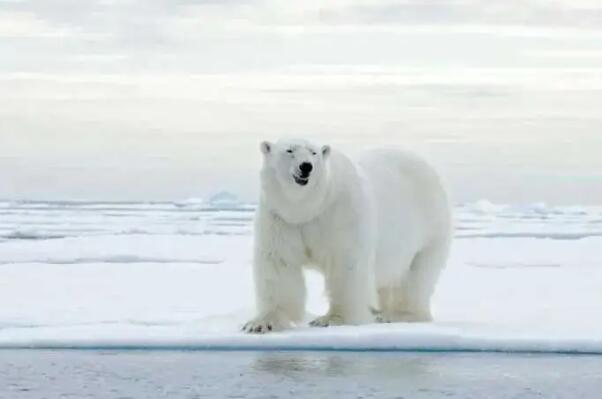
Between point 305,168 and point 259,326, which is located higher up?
point 305,168

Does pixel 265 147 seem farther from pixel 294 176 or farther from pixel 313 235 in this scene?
pixel 313 235

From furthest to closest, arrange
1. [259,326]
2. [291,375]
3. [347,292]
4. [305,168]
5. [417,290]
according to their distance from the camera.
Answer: [417,290]
[347,292]
[259,326]
[305,168]
[291,375]

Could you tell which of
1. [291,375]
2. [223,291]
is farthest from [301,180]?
[223,291]

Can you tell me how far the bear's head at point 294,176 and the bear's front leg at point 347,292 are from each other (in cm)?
34

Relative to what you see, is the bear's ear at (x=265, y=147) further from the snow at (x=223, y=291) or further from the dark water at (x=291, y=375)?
the dark water at (x=291, y=375)

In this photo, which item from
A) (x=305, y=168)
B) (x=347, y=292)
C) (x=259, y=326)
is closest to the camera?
(x=305, y=168)

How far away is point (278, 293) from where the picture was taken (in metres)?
6.80

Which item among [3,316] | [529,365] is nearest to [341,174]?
[529,365]

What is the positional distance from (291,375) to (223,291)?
4.21 metres

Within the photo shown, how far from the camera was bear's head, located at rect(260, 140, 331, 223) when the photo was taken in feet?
21.7

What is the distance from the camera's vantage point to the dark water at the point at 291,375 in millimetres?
5008

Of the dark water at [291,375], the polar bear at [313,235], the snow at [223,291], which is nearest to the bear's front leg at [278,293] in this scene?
the polar bear at [313,235]

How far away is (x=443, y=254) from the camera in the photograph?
8.04 m

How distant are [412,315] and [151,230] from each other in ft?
36.4
